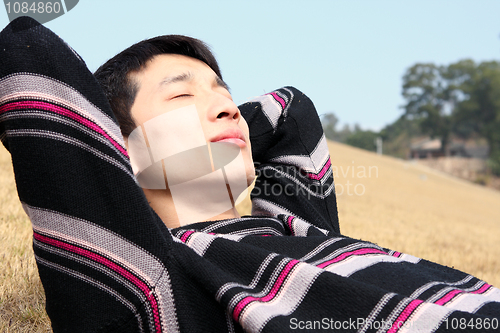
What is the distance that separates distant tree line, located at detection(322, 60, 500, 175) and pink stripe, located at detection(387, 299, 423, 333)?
2179 inches

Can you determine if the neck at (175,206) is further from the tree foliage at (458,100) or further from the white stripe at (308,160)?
the tree foliage at (458,100)

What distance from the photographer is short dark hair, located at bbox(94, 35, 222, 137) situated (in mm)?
1816

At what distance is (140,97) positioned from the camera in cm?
179

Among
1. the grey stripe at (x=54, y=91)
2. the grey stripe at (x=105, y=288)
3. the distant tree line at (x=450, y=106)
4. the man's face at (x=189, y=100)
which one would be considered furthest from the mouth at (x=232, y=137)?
the distant tree line at (x=450, y=106)

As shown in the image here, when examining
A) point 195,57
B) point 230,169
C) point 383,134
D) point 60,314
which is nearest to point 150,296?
point 60,314

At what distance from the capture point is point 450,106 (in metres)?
61.2

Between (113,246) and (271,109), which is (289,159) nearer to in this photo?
(271,109)

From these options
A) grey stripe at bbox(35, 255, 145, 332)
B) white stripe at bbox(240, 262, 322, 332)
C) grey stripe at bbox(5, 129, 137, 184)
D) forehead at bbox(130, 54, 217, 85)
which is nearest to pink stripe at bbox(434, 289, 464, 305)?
white stripe at bbox(240, 262, 322, 332)

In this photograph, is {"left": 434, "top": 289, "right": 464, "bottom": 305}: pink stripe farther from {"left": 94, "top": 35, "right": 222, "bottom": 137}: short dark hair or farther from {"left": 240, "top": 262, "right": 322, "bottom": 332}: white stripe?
{"left": 94, "top": 35, "right": 222, "bottom": 137}: short dark hair

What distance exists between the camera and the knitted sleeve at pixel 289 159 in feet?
7.06

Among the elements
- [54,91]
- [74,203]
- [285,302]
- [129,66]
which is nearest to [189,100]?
[129,66]

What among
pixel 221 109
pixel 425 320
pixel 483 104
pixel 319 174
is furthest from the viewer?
pixel 483 104

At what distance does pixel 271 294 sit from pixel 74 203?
0.66 meters

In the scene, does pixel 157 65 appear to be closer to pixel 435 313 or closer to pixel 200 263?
pixel 200 263
